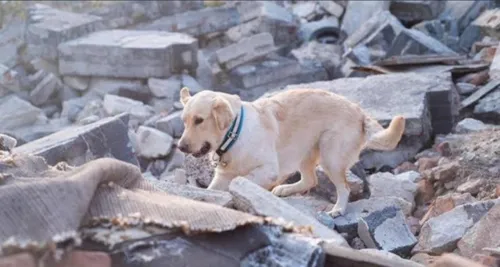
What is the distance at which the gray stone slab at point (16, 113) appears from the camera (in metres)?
10.1

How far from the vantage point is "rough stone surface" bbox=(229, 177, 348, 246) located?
13.9ft

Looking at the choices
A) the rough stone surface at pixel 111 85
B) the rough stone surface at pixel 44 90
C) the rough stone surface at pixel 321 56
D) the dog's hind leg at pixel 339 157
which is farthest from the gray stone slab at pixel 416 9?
the dog's hind leg at pixel 339 157

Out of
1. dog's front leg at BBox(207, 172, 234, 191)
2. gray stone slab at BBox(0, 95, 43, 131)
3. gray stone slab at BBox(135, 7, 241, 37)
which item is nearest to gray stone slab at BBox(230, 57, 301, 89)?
gray stone slab at BBox(135, 7, 241, 37)

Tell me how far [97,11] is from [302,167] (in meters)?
7.14

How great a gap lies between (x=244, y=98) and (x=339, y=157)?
5.07 m

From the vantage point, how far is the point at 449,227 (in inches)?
209

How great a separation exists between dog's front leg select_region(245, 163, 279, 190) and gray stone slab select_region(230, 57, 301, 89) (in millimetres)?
5481

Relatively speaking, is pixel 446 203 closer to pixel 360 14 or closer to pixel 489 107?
pixel 489 107

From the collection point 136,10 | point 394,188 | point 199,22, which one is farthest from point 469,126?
point 136,10

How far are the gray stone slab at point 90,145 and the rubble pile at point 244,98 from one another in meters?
0.01

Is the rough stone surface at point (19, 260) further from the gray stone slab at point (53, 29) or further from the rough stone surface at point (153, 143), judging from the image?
the gray stone slab at point (53, 29)

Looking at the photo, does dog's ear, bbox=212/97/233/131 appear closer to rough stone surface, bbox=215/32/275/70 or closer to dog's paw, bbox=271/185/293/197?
dog's paw, bbox=271/185/293/197

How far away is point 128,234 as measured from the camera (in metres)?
3.83

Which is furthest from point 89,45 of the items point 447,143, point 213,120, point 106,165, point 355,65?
point 106,165
